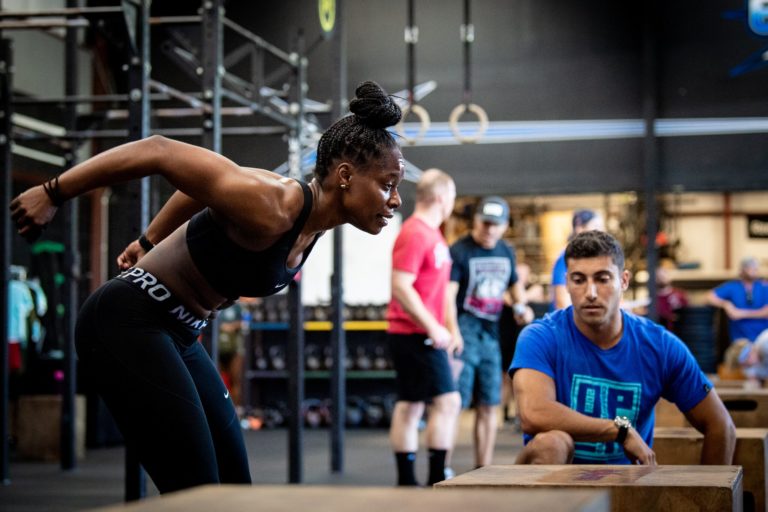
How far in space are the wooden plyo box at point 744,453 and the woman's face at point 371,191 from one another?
4.44ft

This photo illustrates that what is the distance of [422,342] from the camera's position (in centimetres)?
512

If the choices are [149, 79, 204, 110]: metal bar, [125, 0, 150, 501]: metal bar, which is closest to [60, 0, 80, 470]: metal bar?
[149, 79, 204, 110]: metal bar

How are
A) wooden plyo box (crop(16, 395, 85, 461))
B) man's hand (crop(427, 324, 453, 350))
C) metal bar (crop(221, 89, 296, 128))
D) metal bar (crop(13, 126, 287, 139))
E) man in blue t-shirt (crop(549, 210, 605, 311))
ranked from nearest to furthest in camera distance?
man's hand (crop(427, 324, 453, 350))
metal bar (crop(221, 89, 296, 128))
man in blue t-shirt (crop(549, 210, 605, 311))
metal bar (crop(13, 126, 287, 139))
wooden plyo box (crop(16, 395, 85, 461))

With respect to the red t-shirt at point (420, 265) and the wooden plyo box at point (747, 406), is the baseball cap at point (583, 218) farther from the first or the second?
the wooden plyo box at point (747, 406)

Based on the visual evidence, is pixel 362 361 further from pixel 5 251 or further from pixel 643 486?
pixel 643 486

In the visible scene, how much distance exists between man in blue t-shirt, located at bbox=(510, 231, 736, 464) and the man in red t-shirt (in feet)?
6.44

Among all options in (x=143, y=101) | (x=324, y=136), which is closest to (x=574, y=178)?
(x=143, y=101)

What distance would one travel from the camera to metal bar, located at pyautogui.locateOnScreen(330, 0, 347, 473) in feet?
21.1

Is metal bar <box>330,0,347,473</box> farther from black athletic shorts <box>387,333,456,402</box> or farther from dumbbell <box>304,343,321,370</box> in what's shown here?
dumbbell <box>304,343,321,370</box>

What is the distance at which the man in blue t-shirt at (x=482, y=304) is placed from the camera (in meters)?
5.67

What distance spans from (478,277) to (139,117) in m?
2.20

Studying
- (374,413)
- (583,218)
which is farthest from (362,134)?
(374,413)

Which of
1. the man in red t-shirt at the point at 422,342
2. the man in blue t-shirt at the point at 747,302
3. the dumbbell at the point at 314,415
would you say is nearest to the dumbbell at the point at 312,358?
the dumbbell at the point at 314,415

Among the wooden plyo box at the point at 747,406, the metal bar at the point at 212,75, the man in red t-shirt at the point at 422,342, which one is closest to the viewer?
the wooden plyo box at the point at 747,406
